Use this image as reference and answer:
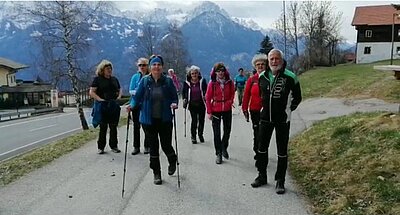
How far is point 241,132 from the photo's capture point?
12203 mm

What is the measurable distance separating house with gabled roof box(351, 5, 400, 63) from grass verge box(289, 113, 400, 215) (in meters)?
60.9

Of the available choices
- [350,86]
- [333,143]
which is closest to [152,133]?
[333,143]

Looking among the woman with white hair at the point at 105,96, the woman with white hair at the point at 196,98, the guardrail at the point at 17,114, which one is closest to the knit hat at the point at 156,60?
the woman with white hair at the point at 105,96

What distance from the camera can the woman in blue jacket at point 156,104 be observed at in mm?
6855

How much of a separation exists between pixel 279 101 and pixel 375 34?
215ft

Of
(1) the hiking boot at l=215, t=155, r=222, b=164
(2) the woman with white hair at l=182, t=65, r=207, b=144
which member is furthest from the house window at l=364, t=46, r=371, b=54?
(1) the hiking boot at l=215, t=155, r=222, b=164

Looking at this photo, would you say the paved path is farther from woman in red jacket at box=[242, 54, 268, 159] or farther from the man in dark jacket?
woman in red jacket at box=[242, 54, 268, 159]

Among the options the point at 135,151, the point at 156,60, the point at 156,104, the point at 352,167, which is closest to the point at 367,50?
the point at 135,151

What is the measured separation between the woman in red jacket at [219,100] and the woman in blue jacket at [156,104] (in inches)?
60.8

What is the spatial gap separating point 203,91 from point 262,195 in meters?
4.68

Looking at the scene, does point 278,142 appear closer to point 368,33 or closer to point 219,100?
point 219,100

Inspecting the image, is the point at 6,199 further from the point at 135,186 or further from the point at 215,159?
the point at 215,159

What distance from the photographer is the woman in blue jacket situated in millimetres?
6855

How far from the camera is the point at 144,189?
21.9 ft
